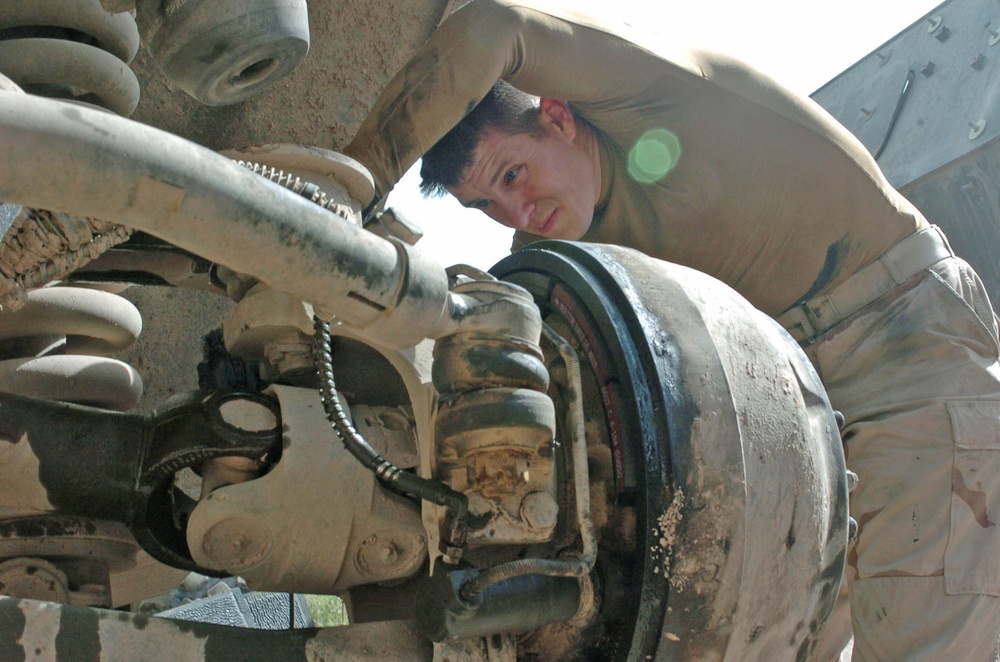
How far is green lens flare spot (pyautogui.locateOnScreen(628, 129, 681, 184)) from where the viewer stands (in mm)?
2451

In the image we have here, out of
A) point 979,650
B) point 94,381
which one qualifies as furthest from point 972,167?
point 94,381

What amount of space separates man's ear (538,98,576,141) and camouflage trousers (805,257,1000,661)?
2.73 feet

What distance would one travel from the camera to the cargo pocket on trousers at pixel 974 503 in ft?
7.34

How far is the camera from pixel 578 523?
4.32 feet

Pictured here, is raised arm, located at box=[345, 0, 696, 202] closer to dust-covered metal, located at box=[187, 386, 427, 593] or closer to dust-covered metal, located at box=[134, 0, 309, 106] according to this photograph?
dust-covered metal, located at box=[134, 0, 309, 106]

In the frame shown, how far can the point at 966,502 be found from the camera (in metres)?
2.29

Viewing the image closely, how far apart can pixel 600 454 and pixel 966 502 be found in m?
1.29

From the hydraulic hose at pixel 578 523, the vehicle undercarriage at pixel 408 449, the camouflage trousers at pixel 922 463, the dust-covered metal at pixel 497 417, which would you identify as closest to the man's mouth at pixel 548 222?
the camouflage trousers at pixel 922 463

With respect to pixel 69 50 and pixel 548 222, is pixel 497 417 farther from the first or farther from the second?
pixel 548 222

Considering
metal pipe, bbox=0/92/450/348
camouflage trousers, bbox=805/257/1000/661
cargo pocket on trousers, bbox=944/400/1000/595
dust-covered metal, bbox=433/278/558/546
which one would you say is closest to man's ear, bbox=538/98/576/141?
camouflage trousers, bbox=805/257/1000/661

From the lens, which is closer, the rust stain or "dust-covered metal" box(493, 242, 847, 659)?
"dust-covered metal" box(493, 242, 847, 659)

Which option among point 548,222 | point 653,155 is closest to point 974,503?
point 653,155

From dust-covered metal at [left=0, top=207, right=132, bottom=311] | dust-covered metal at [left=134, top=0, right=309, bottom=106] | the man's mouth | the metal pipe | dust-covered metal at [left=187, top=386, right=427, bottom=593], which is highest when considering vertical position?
the man's mouth

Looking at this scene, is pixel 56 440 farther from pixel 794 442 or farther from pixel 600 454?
pixel 794 442
